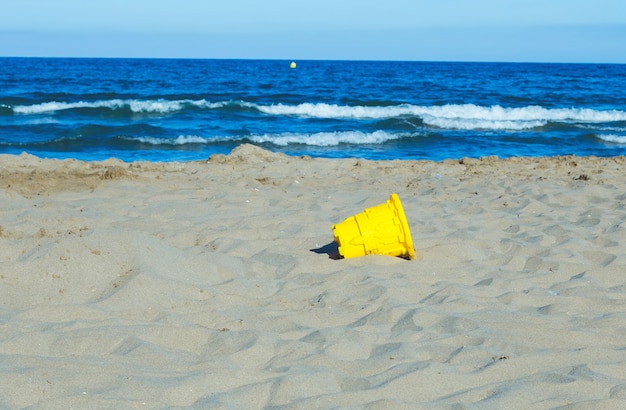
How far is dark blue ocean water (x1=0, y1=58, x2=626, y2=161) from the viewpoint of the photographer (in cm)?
1169

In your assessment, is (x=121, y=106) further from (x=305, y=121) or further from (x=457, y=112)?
(x=457, y=112)

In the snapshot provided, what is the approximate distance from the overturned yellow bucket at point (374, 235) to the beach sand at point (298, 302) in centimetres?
10

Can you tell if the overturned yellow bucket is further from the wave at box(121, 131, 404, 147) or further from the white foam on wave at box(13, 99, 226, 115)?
the white foam on wave at box(13, 99, 226, 115)

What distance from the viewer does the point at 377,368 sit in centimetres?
296

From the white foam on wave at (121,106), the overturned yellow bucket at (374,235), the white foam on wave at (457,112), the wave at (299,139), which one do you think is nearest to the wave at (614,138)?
the white foam on wave at (457,112)

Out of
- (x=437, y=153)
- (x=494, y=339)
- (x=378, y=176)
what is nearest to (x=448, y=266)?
(x=494, y=339)

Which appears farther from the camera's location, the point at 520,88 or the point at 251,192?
the point at 520,88

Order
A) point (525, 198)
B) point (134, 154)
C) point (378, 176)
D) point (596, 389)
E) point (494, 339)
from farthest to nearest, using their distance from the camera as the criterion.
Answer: point (134, 154), point (378, 176), point (525, 198), point (494, 339), point (596, 389)

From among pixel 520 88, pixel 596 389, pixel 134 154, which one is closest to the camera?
pixel 596 389

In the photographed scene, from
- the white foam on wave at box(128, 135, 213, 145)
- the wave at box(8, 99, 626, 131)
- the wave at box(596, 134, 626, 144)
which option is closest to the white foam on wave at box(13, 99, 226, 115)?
the wave at box(8, 99, 626, 131)

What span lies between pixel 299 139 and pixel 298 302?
872cm

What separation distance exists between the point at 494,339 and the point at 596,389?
605mm

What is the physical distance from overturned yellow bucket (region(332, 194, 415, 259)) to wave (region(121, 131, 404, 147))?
7.59 metres

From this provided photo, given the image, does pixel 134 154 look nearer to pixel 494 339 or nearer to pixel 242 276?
pixel 242 276
